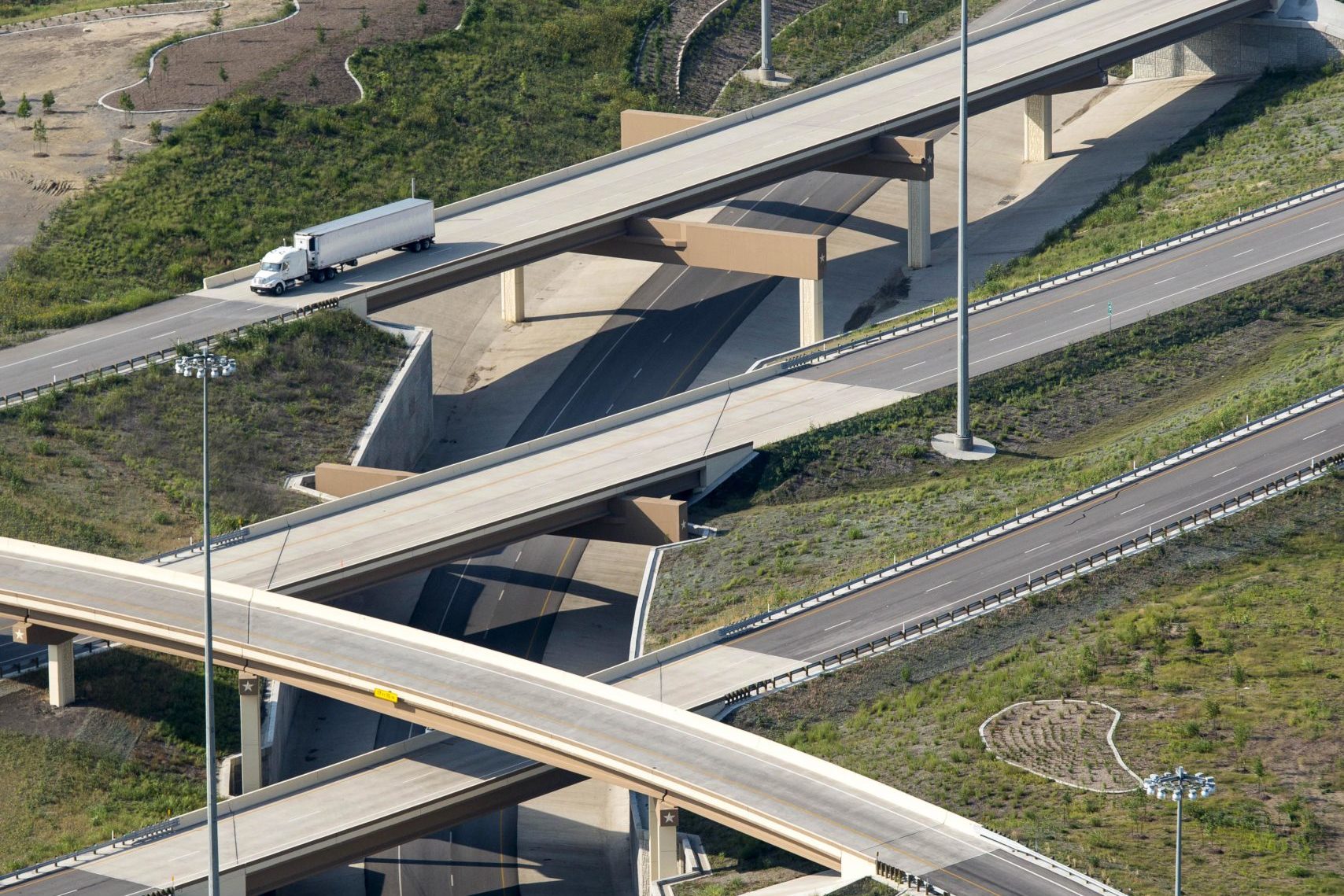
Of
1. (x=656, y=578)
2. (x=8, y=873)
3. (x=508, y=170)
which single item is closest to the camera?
(x=8, y=873)

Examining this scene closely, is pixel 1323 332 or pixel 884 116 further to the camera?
pixel 884 116

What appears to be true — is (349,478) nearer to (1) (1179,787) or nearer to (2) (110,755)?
(2) (110,755)

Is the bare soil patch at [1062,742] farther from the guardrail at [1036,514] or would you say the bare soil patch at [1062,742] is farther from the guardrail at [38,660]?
the guardrail at [38,660]

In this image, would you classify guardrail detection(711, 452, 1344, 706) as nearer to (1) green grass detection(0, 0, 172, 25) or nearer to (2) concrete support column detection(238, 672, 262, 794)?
(2) concrete support column detection(238, 672, 262, 794)

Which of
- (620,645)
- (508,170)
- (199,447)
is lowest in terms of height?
(620,645)

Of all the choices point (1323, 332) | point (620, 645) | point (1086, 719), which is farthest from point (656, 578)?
point (1323, 332)

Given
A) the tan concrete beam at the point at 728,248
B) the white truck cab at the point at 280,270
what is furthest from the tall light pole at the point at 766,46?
the white truck cab at the point at 280,270

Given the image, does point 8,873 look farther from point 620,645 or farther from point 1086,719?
point 1086,719
